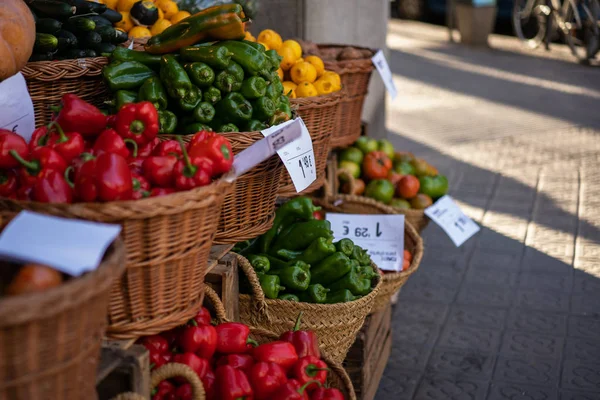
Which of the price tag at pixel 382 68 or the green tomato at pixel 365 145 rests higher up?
the price tag at pixel 382 68

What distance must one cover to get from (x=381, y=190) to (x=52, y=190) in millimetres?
2673

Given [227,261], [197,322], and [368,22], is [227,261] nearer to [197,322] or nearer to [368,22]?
[197,322]

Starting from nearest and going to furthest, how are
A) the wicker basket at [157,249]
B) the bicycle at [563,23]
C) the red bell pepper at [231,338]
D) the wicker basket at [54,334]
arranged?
the wicker basket at [54,334]
the wicker basket at [157,249]
the red bell pepper at [231,338]
the bicycle at [563,23]

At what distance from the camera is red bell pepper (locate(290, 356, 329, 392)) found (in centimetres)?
227

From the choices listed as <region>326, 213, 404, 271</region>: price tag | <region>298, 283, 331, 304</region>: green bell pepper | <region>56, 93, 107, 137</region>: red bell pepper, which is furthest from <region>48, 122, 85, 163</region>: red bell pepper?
<region>326, 213, 404, 271</region>: price tag

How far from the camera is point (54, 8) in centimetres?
264

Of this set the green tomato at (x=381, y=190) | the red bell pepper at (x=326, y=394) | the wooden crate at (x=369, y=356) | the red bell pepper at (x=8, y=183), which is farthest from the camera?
the green tomato at (x=381, y=190)

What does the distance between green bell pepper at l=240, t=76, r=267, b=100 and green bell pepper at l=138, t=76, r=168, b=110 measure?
28 centimetres

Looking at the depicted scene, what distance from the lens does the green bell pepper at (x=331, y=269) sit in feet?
9.43

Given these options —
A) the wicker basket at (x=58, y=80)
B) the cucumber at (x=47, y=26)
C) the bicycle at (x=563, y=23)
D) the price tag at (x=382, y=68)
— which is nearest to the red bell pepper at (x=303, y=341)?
the wicker basket at (x=58, y=80)

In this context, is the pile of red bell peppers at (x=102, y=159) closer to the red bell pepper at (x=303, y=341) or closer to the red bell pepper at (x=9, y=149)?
the red bell pepper at (x=9, y=149)

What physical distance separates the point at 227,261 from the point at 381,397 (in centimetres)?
121

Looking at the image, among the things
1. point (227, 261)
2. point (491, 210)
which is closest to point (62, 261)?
point (227, 261)

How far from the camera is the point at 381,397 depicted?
3303mm
